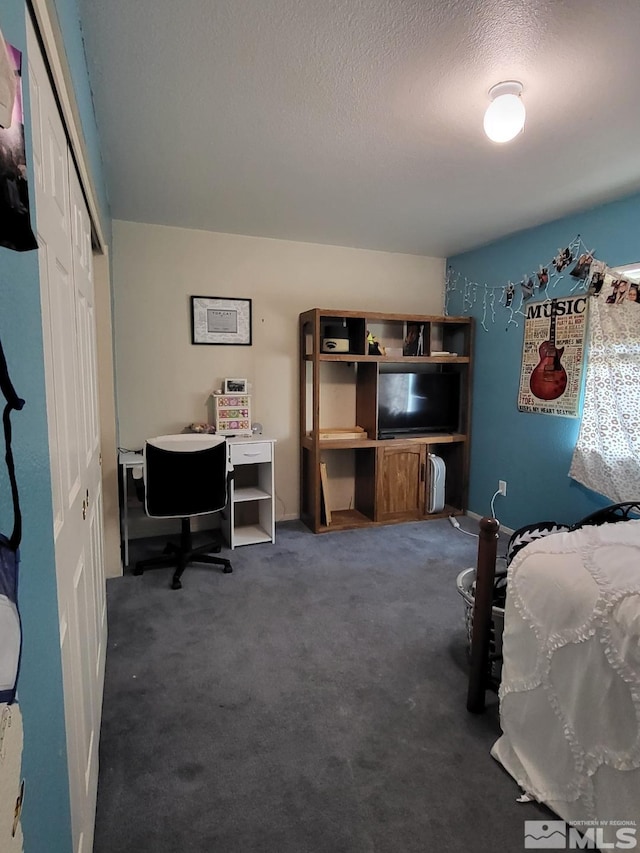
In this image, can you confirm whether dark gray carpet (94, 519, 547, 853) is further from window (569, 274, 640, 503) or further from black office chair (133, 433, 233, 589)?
window (569, 274, 640, 503)

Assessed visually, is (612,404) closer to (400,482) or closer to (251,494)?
(400,482)

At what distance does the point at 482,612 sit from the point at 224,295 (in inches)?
121

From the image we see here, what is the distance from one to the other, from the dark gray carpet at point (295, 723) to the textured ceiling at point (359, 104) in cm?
249

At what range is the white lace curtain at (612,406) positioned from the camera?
293 centimetres

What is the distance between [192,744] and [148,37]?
253 cm

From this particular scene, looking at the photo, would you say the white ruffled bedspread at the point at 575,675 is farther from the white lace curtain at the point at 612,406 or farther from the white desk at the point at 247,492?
the white desk at the point at 247,492

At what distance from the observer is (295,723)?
1853 mm

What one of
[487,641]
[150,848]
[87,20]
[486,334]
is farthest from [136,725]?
[486,334]

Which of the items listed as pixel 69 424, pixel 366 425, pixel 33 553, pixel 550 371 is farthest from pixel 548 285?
pixel 33 553

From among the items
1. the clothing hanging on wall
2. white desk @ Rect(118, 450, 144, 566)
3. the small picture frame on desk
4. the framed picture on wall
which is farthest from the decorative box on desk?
the clothing hanging on wall

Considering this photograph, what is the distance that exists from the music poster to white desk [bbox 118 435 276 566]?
2.09 m

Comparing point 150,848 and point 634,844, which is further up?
point 634,844

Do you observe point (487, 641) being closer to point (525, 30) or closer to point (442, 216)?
point (525, 30)

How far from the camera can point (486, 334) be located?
4.15 m
